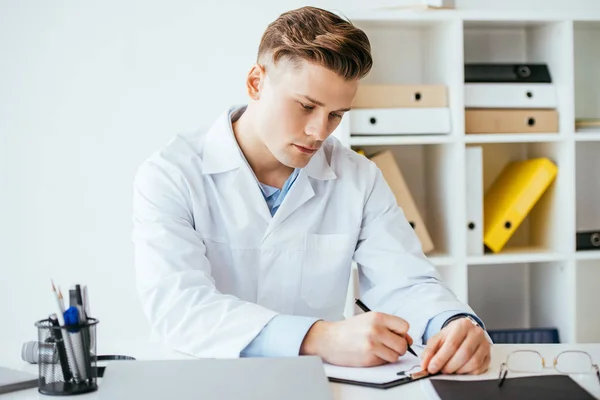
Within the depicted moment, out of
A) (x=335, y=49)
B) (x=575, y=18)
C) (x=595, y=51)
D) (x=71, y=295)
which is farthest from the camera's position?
(x=595, y=51)

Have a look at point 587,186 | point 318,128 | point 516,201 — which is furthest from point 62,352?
point 587,186

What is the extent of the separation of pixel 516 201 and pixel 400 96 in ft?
1.70

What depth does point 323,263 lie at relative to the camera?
5.86 feet

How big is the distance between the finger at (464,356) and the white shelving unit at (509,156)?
4.25 feet

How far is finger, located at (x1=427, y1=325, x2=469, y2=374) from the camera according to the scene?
48.4 inches

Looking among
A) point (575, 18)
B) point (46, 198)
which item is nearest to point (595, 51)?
point (575, 18)

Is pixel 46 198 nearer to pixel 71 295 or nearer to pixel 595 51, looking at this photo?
pixel 71 295

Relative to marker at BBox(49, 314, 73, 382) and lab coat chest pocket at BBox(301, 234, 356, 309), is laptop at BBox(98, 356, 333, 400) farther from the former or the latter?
lab coat chest pocket at BBox(301, 234, 356, 309)

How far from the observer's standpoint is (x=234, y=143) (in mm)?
1776

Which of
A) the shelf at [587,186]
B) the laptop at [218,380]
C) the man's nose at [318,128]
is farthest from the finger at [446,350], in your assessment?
the shelf at [587,186]

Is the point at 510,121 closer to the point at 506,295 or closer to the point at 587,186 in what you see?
the point at 587,186

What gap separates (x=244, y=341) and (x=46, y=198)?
1541 mm

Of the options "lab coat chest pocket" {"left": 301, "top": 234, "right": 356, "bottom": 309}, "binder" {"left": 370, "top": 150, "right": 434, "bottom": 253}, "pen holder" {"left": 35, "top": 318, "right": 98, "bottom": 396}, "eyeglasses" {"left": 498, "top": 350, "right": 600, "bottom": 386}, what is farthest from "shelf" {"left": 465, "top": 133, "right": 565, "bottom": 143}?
"pen holder" {"left": 35, "top": 318, "right": 98, "bottom": 396}

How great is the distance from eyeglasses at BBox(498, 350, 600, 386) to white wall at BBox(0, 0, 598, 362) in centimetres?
162
